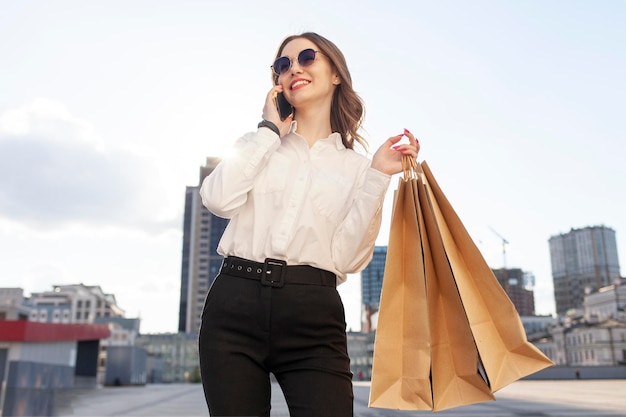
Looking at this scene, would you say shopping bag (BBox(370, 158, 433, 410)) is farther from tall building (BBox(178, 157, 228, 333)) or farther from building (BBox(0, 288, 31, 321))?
tall building (BBox(178, 157, 228, 333))

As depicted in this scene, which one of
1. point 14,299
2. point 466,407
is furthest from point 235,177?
point 14,299

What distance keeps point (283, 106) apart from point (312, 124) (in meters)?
0.18

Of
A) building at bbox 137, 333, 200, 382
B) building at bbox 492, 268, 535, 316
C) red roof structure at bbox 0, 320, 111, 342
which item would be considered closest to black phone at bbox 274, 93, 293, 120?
red roof structure at bbox 0, 320, 111, 342

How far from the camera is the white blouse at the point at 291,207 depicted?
213cm

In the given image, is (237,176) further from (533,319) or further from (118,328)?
(533,319)

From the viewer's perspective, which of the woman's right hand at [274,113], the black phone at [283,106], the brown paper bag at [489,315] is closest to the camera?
the brown paper bag at [489,315]

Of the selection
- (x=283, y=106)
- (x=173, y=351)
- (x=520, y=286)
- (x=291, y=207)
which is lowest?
(x=173, y=351)

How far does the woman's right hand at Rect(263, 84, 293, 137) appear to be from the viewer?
7.80ft

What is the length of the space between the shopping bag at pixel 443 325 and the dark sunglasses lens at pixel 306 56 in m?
0.77

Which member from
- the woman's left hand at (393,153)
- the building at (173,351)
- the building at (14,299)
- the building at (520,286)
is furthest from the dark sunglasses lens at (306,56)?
the building at (520,286)

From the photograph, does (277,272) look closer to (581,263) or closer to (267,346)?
A: (267,346)

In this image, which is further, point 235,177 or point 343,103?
point 343,103

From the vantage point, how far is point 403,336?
6.71 ft

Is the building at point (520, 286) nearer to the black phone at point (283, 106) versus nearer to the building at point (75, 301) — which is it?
the building at point (75, 301)
